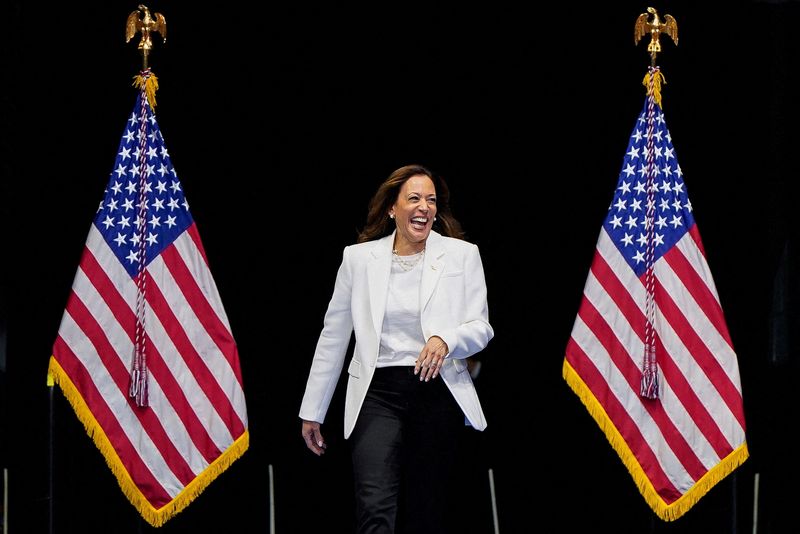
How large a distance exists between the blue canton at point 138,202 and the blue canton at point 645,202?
6.11 ft

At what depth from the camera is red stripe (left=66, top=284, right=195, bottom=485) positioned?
15.4 ft

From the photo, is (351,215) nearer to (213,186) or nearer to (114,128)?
(213,186)

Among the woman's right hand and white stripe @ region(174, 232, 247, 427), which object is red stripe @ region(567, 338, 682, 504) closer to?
the woman's right hand

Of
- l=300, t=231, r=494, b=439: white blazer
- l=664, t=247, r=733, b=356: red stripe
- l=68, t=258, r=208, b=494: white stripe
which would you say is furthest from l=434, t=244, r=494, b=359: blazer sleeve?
l=68, t=258, r=208, b=494: white stripe

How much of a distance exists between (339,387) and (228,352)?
762mm

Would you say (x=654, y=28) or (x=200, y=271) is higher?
(x=654, y=28)

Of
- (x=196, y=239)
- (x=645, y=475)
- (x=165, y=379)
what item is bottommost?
(x=645, y=475)

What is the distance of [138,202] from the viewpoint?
4832 mm

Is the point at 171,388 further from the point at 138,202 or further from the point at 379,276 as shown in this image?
the point at 379,276

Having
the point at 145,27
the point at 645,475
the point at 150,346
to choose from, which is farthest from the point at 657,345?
the point at 145,27

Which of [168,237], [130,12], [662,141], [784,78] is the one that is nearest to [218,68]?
[130,12]

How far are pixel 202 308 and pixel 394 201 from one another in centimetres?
107

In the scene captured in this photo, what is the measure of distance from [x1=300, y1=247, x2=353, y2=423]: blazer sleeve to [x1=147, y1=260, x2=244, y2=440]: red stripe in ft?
2.27

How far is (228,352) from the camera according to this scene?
4809 mm
